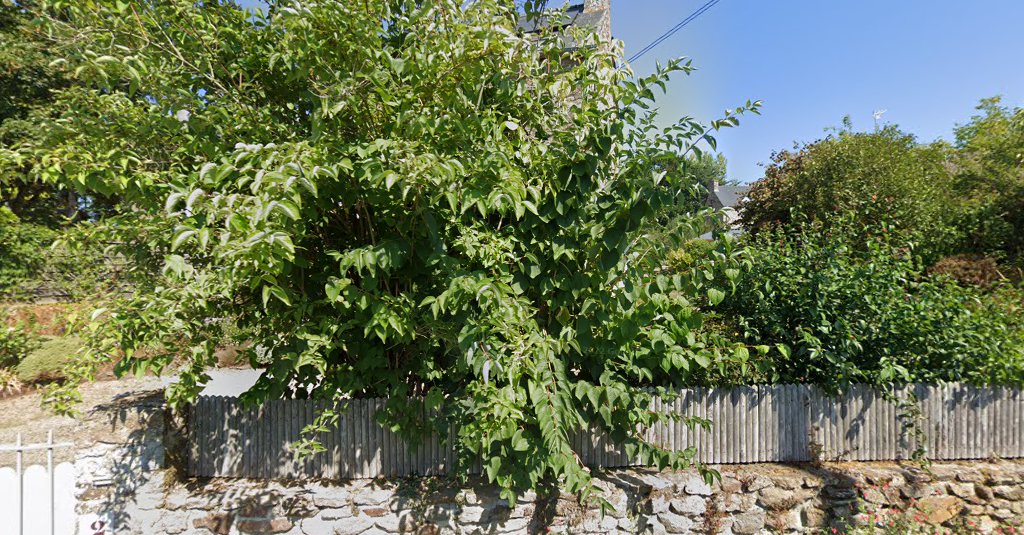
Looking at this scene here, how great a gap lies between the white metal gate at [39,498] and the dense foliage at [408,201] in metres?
1.41

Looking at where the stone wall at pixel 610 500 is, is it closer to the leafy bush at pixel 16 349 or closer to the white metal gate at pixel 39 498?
the white metal gate at pixel 39 498

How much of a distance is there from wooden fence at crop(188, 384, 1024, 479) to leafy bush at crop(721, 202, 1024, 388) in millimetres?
197

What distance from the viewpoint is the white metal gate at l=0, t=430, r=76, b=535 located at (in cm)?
359

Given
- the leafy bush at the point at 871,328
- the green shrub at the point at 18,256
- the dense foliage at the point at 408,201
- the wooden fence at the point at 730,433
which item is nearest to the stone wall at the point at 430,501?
the wooden fence at the point at 730,433

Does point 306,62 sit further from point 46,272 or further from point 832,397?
point 46,272

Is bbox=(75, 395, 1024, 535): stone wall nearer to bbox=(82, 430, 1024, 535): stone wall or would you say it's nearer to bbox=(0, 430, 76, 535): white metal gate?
bbox=(82, 430, 1024, 535): stone wall

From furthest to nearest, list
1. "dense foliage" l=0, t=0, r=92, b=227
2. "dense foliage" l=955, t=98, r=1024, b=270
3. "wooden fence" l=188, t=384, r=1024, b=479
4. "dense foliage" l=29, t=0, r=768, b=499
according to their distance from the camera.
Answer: "dense foliage" l=0, t=0, r=92, b=227
"dense foliage" l=955, t=98, r=1024, b=270
"wooden fence" l=188, t=384, r=1024, b=479
"dense foliage" l=29, t=0, r=768, b=499

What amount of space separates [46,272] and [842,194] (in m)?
15.4

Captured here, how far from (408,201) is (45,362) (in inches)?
340

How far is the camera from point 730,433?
406cm

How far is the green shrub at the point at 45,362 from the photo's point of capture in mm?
7599

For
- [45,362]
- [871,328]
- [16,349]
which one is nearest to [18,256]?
[16,349]

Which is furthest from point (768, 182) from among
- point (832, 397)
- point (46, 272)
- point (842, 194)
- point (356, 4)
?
point (46, 272)

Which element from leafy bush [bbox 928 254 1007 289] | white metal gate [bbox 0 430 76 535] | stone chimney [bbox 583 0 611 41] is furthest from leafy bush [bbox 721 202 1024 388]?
stone chimney [bbox 583 0 611 41]
